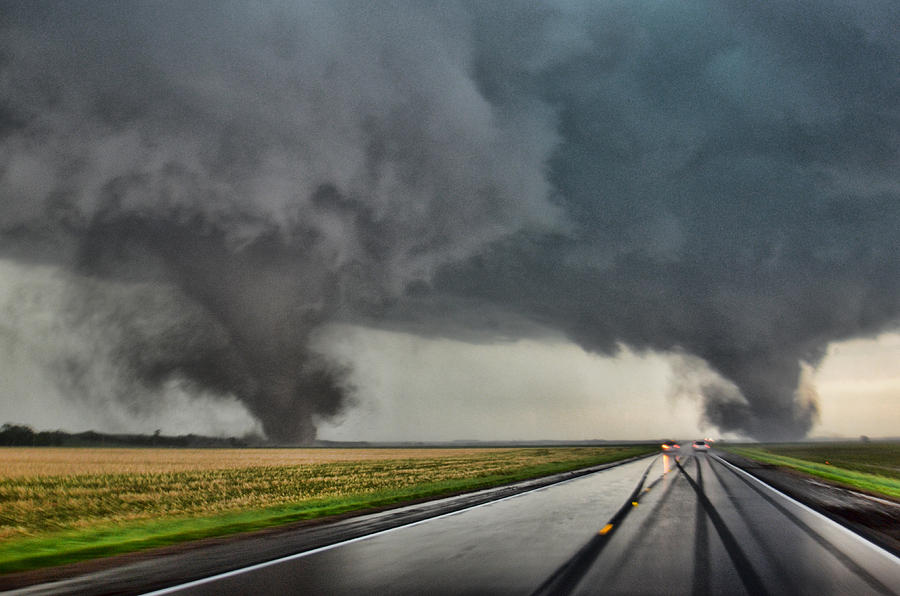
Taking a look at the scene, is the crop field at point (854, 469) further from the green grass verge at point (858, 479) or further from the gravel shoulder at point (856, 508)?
the gravel shoulder at point (856, 508)

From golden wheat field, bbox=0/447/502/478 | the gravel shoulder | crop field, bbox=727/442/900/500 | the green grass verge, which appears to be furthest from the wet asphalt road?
golden wheat field, bbox=0/447/502/478

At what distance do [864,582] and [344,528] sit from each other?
381 inches

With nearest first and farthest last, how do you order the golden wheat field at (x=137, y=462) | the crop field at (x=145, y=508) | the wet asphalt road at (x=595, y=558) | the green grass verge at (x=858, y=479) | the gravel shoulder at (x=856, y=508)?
the wet asphalt road at (x=595, y=558)
the gravel shoulder at (x=856, y=508)
the crop field at (x=145, y=508)
the green grass verge at (x=858, y=479)
the golden wheat field at (x=137, y=462)

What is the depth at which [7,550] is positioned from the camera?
12.4 metres

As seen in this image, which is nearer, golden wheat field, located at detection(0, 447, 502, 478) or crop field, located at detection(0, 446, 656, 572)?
crop field, located at detection(0, 446, 656, 572)

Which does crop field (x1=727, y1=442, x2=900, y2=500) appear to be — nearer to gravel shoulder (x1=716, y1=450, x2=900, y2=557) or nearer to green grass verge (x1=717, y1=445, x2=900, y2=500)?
green grass verge (x1=717, y1=445, x2=900, y2=500)

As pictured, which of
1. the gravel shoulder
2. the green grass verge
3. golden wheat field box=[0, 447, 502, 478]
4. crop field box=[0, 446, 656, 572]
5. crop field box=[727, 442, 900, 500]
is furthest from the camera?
golden wheat field box=[0, 447, 502, 478]

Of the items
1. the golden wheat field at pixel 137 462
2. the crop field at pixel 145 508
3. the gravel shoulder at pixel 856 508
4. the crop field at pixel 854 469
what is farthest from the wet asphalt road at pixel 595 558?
the golden wheat field at pixel 137 462

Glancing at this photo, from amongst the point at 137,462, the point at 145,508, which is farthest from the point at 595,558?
the point at 137,462

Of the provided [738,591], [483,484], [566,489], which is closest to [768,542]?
[738,591]

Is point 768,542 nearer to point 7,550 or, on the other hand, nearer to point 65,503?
point 7,550

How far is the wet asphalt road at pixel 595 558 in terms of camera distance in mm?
7695

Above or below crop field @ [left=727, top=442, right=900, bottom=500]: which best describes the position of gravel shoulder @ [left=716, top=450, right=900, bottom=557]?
above

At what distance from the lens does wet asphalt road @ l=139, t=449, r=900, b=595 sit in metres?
7.70
